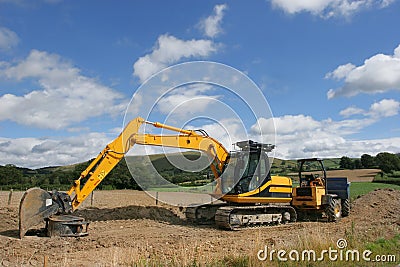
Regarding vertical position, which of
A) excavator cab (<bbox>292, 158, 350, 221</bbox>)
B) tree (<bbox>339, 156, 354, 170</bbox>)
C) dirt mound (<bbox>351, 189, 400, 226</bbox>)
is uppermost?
tree (<bbox>339, 156, 354, 170</bbox>)

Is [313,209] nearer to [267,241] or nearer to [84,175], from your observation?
[267,241]

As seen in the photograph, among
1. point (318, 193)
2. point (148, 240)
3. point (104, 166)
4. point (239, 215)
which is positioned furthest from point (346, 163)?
point (148, 240)

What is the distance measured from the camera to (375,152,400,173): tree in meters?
59.5

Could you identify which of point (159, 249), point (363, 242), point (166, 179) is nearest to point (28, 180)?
point (166, 179)

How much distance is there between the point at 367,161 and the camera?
65.4 meters

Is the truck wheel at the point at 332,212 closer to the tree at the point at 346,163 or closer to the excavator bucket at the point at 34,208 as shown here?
the excavator bucket at the point at 34,208

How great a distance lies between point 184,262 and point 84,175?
23.2ft

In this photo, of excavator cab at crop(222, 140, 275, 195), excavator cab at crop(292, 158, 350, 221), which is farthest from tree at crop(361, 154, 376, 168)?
excavator cab at crop(222, 140, 275, 195)

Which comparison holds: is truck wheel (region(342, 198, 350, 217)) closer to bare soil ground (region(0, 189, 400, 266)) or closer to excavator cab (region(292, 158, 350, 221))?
excavator cab (region(292, 158, 350, 221))

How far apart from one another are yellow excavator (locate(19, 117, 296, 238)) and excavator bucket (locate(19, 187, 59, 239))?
0.27 ft

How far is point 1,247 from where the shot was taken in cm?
1025

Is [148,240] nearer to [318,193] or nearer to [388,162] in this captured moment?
[318,193]

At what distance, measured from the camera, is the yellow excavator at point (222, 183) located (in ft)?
42.8

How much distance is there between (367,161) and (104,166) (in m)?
61.1
